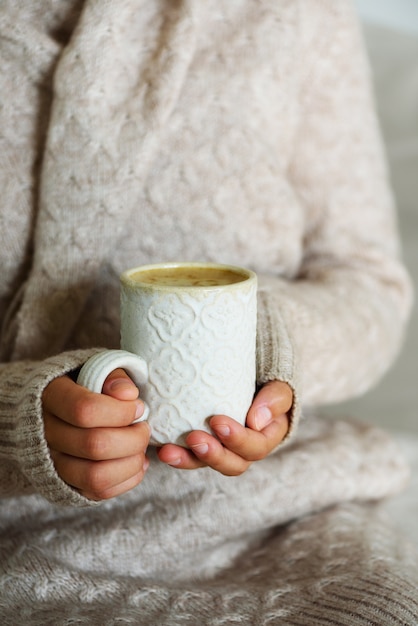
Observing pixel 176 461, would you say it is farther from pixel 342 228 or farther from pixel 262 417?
pixel 342 228

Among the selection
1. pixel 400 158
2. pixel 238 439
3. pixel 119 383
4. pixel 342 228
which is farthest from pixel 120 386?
pixel 400 158

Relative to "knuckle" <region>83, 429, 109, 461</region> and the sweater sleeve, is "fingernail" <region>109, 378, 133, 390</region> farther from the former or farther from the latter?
the sweater sleeve

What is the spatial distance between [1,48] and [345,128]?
0.44 meters

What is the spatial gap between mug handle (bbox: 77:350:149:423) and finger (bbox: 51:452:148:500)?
0.06m

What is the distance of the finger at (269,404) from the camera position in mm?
626

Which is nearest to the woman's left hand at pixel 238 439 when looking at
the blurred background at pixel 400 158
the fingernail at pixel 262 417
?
the fingernail at pixel 262 417

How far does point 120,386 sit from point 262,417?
0.14 meters

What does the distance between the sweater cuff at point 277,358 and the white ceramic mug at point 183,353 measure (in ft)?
0.17

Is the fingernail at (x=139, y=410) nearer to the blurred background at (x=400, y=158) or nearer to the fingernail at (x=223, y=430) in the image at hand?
→ the fingernail at (x=223, y=430)

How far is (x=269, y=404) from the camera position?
2.08 feet

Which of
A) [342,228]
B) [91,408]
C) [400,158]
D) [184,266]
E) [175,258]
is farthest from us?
[400,158]

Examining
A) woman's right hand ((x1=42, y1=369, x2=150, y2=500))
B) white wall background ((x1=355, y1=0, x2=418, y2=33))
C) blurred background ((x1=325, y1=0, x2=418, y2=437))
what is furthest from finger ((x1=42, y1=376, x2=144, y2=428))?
white wall background ((x1=355, y1=0, x2=418, y2=33))

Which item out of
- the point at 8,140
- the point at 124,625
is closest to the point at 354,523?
the point at 124,625

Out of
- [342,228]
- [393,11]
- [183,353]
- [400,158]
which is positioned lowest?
[183,353]
